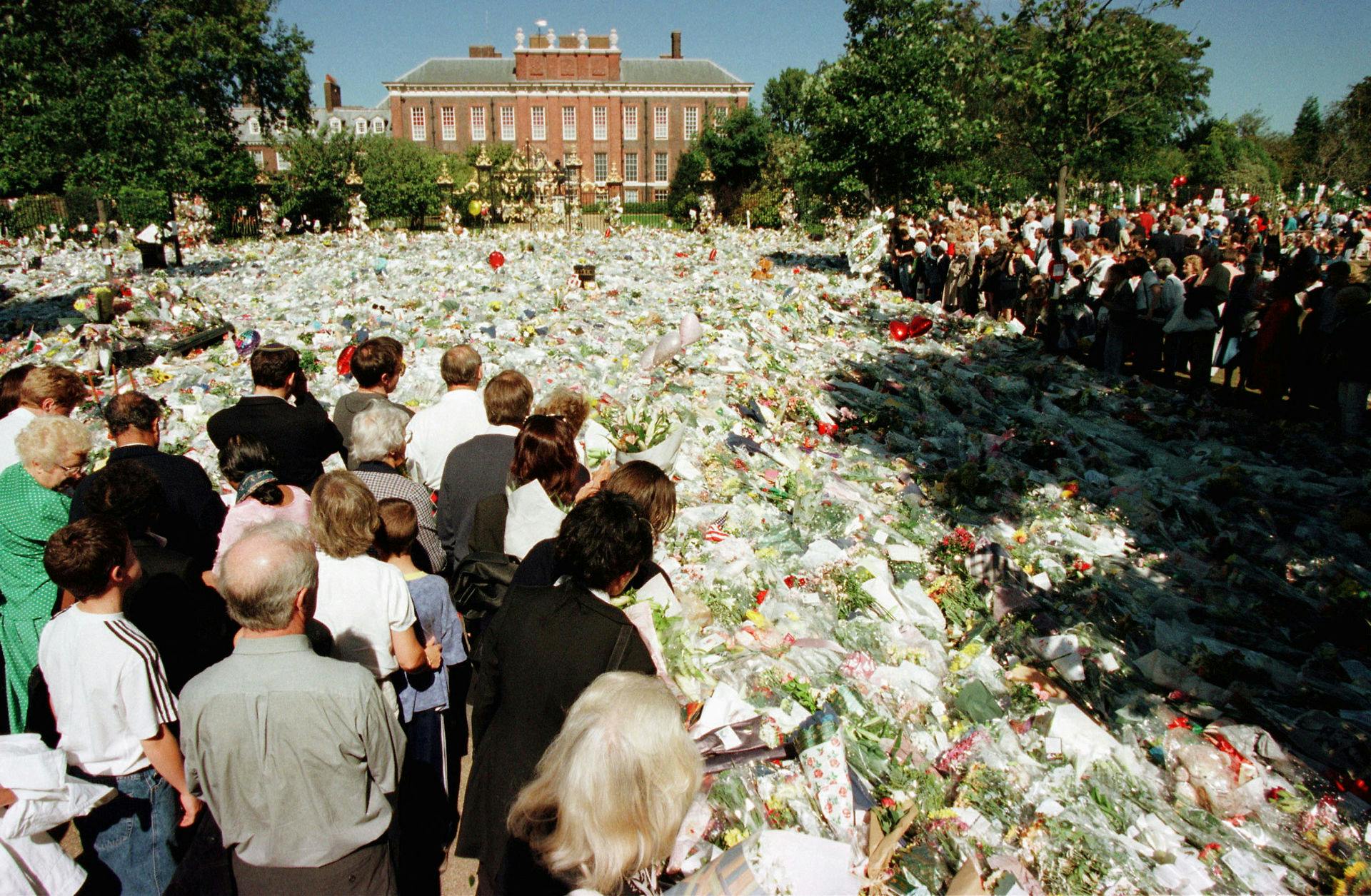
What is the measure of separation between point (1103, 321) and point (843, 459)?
5255mm

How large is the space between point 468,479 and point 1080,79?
1465cm

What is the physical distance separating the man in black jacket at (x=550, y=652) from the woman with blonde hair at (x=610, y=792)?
1.43 feet

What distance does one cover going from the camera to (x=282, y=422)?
11.5 feet

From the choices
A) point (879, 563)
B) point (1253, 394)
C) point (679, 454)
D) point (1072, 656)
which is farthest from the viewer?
point (1253, 394)

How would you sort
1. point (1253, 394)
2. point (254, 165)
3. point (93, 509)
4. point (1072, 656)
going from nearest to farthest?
point (93, 509)
point (1072, 656)
point (1253, 394)
point (254, 165)

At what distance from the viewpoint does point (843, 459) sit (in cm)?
637

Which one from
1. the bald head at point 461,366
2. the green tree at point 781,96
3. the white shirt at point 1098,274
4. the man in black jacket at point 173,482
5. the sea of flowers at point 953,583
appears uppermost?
the green tree at point 781,96

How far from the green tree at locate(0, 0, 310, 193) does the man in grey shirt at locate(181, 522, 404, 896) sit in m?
26.2

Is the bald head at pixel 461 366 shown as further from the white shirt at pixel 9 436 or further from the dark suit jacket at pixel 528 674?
the dark suit jacket at pixel 528 674

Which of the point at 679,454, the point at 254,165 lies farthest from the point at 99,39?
the point at 679,454

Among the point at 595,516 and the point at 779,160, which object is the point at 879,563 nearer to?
the point at 595,516

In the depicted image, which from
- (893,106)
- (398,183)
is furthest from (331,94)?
(893,106)

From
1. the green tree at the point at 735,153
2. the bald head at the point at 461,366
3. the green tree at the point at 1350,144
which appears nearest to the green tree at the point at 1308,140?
the green tree at the point at 1350,144

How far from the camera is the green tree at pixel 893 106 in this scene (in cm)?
1609
